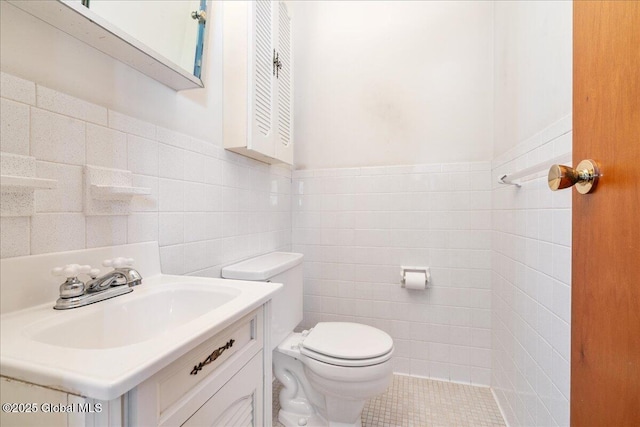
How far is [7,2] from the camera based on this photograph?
0.59 metres

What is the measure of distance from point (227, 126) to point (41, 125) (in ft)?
2.26

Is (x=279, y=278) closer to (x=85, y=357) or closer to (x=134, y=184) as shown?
(x=134, y=184)

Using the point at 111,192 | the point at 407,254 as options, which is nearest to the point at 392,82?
the point at 407,254

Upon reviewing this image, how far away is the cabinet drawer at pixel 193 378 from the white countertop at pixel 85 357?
5 cm

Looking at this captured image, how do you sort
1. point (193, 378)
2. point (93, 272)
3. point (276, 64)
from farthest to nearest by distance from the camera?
point (276, 64) → point (93, 272) → point (193, 378)

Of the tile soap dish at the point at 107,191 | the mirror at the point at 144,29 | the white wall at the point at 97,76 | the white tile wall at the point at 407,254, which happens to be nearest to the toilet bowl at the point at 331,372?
the white tile wall at the point at 407,254

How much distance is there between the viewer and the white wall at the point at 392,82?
5.72 ft

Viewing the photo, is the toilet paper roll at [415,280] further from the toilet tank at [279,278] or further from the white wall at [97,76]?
the white wall at [97,76]

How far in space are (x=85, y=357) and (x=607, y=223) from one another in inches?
31.5

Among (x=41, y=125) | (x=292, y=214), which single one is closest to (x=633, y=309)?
(x=41, y=125)

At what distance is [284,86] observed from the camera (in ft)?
5.26

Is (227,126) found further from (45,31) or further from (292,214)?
(292,214)

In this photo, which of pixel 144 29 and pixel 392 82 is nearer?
pixel 144 29

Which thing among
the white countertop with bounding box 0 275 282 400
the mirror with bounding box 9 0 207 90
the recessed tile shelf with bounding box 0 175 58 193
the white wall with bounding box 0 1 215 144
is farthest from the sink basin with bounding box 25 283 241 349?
the mirror with bounding box 9 0 207 90
